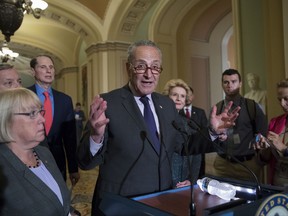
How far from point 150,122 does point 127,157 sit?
0.69ft

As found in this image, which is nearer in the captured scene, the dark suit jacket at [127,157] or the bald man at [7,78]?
the dark suit jacket at [127,157]

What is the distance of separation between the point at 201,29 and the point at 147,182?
28.4 feet

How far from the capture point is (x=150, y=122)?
1.51 meters

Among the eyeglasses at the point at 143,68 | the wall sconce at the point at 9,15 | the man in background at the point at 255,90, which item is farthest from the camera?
the man in background at the point at 255,90

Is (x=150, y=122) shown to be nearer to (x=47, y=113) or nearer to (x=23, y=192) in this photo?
(x=23, y=192)

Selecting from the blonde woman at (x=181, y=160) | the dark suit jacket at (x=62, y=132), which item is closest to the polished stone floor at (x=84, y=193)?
the dark suit jacket at (x=62, y=132)

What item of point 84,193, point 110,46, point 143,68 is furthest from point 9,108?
point 110,46

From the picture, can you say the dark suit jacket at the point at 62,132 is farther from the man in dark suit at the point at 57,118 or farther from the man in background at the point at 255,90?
the man in background at the point at 255,90

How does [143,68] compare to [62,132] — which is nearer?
[143,68]

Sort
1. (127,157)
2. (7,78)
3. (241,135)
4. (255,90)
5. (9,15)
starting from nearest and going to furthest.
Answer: (127,157) < (7,78) < (241,135) < (9,15) < (255,90)

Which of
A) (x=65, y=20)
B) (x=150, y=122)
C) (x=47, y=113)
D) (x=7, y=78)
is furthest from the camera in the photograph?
(x=65, y=20)

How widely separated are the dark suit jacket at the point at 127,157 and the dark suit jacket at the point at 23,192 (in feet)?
0.68

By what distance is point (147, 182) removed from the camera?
1397mm

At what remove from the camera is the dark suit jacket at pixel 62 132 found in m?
2.59
